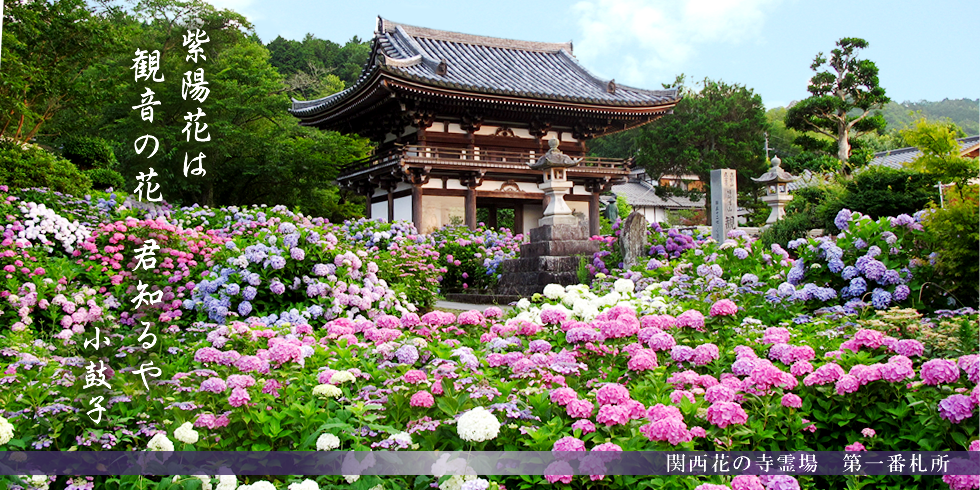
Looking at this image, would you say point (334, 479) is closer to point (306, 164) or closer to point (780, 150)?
point (306, 164)

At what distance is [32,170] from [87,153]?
245 inches

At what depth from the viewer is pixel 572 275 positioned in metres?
10.1

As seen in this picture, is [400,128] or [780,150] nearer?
[400,128]

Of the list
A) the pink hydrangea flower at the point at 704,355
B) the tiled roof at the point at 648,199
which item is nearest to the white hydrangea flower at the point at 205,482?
the pink hydrangea flower at the point at 704,355

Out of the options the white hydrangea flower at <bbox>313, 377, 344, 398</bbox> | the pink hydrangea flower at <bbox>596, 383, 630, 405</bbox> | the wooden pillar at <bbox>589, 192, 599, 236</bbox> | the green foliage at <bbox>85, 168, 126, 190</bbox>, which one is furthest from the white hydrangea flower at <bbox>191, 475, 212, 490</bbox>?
the wooden pillar at <bbox>589, 192, 599, 236</bbox>

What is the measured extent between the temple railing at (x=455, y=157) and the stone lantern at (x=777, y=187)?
16.1ft

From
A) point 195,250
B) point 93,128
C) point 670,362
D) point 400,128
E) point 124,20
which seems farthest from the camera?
point 124,20

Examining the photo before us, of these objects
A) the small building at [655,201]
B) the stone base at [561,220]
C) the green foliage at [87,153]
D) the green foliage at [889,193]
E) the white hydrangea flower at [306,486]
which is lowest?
the white hydrangea flower at [306,486]

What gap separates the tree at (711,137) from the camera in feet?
105

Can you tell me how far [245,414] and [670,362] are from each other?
6.16ft

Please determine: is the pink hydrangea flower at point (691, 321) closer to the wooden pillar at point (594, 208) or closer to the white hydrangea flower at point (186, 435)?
the white hydrangea flower at point (186, 435)

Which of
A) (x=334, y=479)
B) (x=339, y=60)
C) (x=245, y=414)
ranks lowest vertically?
(x=334, y=479)

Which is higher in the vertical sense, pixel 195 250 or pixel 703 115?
pixel 703 115

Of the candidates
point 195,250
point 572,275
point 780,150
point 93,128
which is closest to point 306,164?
point 93,128
